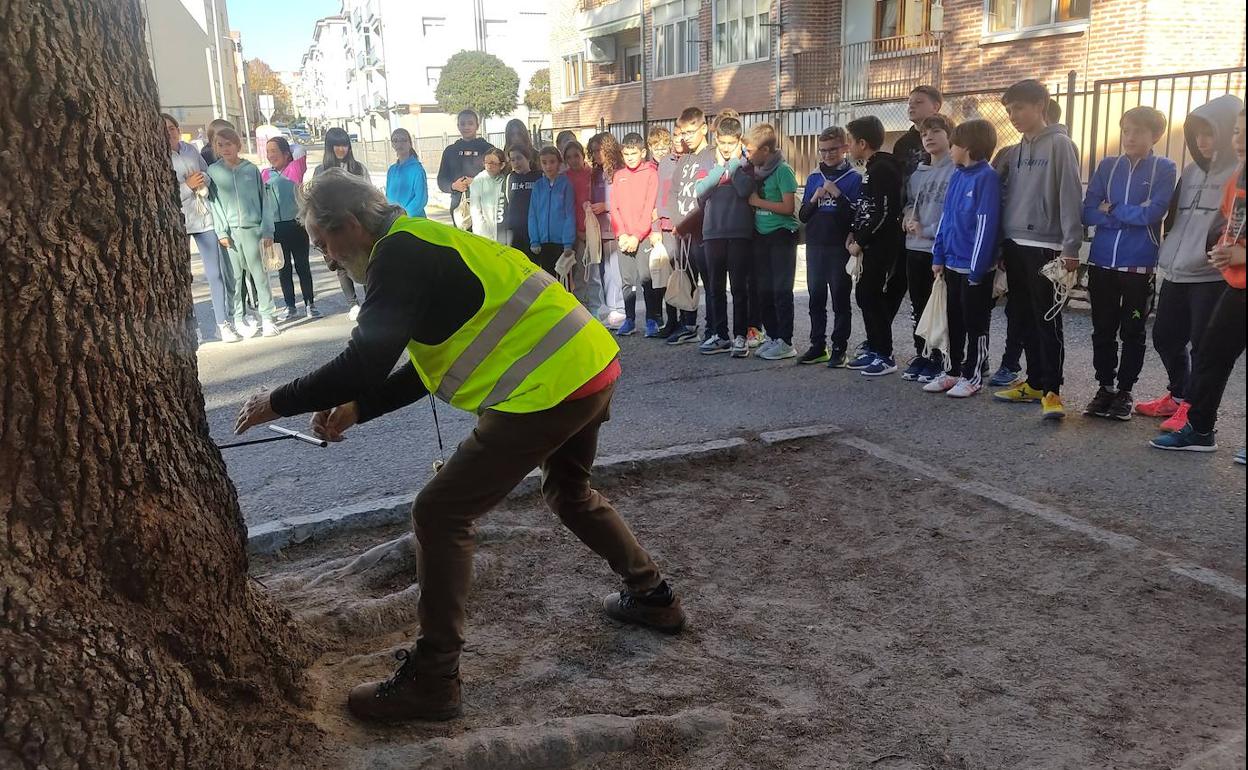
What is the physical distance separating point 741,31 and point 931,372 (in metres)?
21.1

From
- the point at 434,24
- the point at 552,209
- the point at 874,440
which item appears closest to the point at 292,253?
the point at 552,209

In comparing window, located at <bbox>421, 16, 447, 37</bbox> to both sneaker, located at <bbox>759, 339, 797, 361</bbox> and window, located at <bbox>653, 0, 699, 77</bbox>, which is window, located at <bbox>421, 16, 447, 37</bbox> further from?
sneaker, located at <bbox>759, 339, 797, 361</bbox>

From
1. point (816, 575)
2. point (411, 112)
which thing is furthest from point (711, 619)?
point (411, 112)

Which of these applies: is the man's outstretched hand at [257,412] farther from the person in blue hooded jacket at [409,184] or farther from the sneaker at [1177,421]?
the person in blue hooded jacket at [409,184]

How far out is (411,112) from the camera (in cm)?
5897

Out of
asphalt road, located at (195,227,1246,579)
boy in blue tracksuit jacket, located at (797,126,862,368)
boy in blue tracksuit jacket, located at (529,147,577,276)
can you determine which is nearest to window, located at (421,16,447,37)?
boy in blue tracksuit jacket, located at (529,147,577,276)

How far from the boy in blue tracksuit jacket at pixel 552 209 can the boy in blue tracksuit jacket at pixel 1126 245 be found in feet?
15.5

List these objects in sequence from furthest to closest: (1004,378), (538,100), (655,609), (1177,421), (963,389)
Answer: (538,100), (1004,378), (963,389), (1177,421), (655,609)

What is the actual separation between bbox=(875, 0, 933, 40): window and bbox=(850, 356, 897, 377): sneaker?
1529 cm

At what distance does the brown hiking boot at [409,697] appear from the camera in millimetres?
2918

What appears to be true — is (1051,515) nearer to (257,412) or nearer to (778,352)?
(257,412)

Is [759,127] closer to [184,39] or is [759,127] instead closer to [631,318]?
[631,318]

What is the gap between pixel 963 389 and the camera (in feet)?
21.9

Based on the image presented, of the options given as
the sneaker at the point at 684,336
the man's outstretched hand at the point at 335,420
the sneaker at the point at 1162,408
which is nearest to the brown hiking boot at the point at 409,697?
the man's outstretched hand at the point at 335,420
